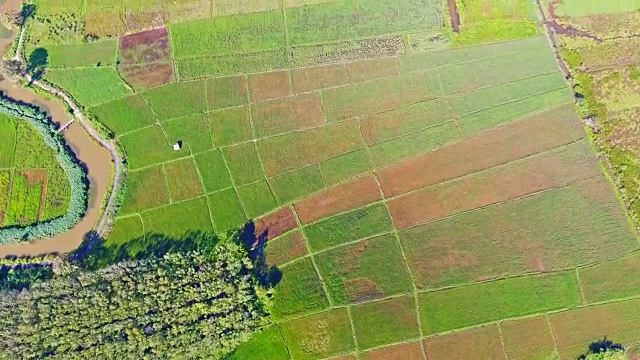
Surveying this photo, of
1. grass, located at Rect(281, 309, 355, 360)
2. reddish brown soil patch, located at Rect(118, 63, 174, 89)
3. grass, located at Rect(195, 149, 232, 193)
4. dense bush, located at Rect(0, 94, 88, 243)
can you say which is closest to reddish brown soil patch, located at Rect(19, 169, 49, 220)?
dense bush, located at Rect(0, 94, 88, 243)

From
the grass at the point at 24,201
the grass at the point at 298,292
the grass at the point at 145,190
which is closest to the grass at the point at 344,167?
the grass at the point at 298,292

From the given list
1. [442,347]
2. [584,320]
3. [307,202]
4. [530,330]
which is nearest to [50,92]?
[307,202]

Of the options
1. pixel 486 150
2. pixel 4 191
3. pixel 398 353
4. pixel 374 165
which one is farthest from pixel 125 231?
pixel 486 150

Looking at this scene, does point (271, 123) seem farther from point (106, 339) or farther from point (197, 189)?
point (106, 339)

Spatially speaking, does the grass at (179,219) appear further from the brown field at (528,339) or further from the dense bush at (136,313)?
the brown field at (528,339)

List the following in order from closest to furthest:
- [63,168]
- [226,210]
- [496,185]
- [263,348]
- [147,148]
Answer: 1. [263,348]
2. [496,185]
3. [226,210]
4. [63,168]
5. [147,148]

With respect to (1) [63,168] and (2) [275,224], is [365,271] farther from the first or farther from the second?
(1) [63,168]
